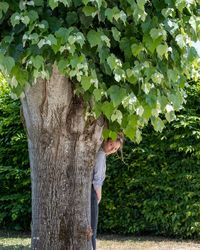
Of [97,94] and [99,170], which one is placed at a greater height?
[97,94]

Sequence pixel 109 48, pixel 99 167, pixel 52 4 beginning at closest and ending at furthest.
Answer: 1. pixel 52 4
2. pixel 109 48
3. pixel 99 167

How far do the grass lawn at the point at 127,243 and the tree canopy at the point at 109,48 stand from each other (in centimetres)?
426

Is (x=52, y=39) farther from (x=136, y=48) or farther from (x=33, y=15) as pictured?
(x=136, y=48)

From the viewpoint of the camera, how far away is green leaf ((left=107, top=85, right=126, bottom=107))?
405cm

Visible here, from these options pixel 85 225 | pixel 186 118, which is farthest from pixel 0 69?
pixel 186 118

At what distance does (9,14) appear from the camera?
4.06 m

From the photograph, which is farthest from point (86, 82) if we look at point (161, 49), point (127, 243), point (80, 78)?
point (127, 243)

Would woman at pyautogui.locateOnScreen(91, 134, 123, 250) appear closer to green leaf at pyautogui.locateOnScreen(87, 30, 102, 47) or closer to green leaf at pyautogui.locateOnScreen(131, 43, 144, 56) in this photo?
green leaf at pyautogui.locateOnScreen(131, 43, 144, 56)

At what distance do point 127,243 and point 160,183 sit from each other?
41.6 inches

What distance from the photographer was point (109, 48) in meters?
4.18

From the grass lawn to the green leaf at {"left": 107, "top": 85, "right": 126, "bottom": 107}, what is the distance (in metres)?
4.45

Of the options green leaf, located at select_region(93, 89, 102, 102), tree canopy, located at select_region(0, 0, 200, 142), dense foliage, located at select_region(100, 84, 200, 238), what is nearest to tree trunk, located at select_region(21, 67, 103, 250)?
tree canopy, located at select_region(0, 0, 200, 142)

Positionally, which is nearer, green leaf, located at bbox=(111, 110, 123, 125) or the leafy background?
green leaf, located at bbox=(111, 110, 123, 125)

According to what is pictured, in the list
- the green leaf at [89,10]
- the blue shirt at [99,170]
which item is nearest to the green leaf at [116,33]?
the green leaf at [89,10]
